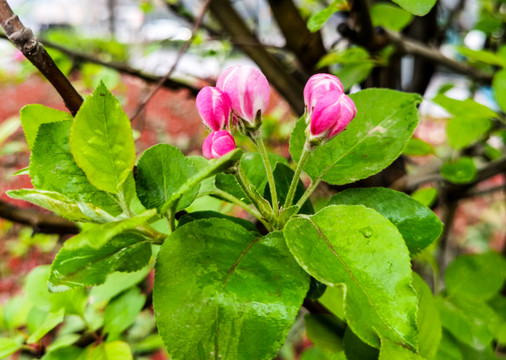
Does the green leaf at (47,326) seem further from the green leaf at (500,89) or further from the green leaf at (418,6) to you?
the green leaf at (500,89)

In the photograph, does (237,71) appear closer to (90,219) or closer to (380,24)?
(90,219)

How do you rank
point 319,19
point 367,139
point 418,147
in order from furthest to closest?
point 418,147 → point 319,19 → point 367,139

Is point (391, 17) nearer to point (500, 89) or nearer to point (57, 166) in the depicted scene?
point (500, 89)

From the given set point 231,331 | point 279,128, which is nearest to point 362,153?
point 231,331

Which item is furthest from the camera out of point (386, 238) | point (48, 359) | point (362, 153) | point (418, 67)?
point (418, 67)

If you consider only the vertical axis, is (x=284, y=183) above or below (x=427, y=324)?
above

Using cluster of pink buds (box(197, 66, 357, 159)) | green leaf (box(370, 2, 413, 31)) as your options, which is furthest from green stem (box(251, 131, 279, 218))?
green leaf (box(370, 2, 413, 31))

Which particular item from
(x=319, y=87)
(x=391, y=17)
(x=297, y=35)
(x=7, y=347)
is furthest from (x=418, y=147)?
(x=7, y=347)

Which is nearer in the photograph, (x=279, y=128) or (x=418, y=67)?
(x=418, y=67)
